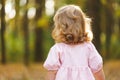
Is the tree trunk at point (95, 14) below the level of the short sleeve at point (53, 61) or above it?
below

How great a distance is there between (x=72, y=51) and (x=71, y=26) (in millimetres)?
303

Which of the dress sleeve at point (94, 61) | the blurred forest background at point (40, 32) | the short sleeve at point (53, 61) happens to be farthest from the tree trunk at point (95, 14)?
the short sleeve at point (53, 61)

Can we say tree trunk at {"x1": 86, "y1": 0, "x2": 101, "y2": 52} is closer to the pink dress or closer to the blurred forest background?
the blurred forest background

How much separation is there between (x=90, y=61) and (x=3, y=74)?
584cm

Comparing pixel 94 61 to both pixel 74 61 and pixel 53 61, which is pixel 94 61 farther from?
pixel 53 61

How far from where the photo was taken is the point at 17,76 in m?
11.6

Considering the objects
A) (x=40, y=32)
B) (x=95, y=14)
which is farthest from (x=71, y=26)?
(x=40, y=32)

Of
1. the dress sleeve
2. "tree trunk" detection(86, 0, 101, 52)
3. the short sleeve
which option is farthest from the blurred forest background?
the short sleeve

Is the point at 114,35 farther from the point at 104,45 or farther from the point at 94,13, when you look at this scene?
the point at 94,13

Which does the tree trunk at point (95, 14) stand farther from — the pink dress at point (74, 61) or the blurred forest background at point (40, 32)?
the pink dress at point (74, 61)

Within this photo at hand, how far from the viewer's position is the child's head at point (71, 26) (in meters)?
5.84

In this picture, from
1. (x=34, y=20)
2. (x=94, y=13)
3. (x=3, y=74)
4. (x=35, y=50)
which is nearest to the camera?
(x=3, y=74)

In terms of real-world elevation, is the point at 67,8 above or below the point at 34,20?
above

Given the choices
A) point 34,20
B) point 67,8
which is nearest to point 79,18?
point 67,8
